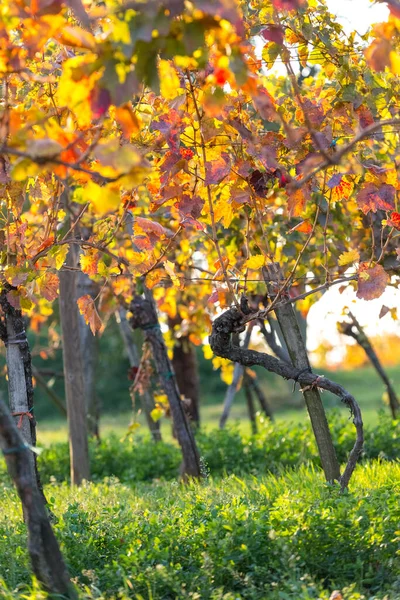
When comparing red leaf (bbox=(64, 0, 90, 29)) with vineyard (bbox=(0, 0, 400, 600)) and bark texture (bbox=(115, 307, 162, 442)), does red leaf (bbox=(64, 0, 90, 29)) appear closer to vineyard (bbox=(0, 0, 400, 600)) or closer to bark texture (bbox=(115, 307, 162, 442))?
vineyard (bbox=(0, 0, 400, 600))

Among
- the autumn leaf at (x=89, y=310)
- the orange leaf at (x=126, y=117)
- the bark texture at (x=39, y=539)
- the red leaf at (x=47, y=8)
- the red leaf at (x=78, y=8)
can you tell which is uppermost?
the red leaf at (x=78, y=8)

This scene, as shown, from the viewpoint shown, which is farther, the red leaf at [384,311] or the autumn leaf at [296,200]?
the red leaf at [384,311]

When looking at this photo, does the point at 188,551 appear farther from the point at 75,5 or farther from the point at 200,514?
the point at 75,5

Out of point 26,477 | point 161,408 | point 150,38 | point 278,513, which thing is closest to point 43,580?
point 26,477

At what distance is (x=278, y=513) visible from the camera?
359 centimetres

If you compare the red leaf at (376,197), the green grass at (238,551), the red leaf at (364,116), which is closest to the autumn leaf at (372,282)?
the red leaf at (376,197)

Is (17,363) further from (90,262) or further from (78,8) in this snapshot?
(78,8)

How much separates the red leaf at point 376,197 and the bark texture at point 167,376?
2.95 m

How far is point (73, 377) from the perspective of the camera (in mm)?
6617

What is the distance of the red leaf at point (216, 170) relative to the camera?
374 centimetres

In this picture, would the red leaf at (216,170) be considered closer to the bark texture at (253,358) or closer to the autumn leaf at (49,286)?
the bark texture at (253,358)

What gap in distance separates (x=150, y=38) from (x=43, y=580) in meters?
1.94

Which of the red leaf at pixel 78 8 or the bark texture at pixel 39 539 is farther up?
the red leaf at pixel 78 8

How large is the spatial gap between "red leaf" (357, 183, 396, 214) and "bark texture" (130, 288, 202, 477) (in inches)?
116
